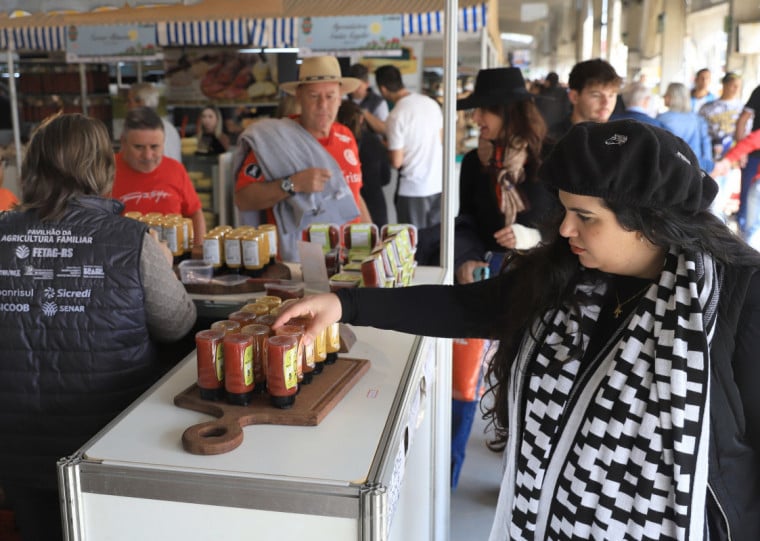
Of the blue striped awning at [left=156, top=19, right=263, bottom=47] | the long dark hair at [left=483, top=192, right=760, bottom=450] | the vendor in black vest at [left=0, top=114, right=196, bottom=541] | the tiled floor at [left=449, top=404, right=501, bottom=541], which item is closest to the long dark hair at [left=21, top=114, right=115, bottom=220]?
the vendor in black vest at [left=0, top=114, right=196, bottom=541]

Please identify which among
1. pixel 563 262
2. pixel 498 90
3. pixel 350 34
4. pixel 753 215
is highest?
pixel 350 34

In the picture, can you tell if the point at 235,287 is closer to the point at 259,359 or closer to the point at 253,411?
the point at 259,359

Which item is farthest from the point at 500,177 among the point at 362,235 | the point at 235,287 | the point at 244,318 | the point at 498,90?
the point at 244,318

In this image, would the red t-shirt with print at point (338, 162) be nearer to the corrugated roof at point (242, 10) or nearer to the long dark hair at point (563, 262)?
the corrugated roof at point (242, 10)

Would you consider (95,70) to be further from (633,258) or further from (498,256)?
(633,258)

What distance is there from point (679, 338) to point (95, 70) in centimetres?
919

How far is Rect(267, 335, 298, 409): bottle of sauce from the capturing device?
164cm

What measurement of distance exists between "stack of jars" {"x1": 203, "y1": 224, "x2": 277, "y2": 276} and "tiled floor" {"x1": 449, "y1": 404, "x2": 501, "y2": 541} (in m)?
1.42

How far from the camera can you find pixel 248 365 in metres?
1.68

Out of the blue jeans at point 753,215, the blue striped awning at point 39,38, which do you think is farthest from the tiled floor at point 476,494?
the blue striped awning at point 39,38

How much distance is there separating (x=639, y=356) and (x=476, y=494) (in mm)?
2203

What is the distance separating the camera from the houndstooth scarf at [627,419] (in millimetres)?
1370

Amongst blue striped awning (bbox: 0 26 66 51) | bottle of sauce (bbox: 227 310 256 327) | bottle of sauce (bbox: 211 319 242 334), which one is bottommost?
bottle of sauce (bbox: 227 310 256 327)

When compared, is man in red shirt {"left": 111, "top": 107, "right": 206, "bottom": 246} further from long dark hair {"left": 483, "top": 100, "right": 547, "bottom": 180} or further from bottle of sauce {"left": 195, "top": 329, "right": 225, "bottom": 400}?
bottle of sauce {"left": 195, "top": 329, "right": 225, "bottom": 400}
